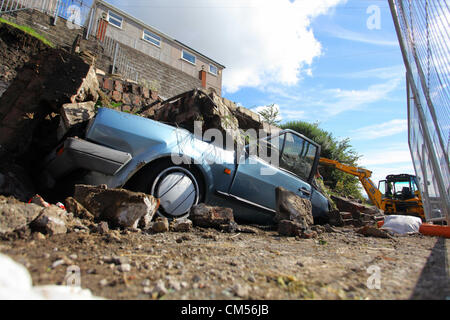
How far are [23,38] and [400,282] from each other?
828 cm

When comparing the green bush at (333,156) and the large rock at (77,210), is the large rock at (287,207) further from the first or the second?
the green bush at (333,156)

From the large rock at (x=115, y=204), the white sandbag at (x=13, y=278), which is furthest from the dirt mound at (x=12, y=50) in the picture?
the white sandbag at (x=13, y=278)

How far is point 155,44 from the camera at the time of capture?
18.5m

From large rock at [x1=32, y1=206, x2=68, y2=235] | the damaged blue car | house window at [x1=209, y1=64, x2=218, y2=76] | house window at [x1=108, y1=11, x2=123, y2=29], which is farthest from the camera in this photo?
house window at [x1=209, y1=64, x2=218, y2=76]

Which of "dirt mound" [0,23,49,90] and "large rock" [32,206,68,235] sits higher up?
"dirt mound" [0,23,49,90]

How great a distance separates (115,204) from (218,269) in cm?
127

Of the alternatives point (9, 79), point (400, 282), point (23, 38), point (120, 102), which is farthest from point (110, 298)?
point (23, 38)

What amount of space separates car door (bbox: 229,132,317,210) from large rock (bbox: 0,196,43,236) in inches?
80.3

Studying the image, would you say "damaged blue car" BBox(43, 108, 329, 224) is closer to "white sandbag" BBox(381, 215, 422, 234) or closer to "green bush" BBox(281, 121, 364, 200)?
"white sandbag" BBox(381, 215, 422, 234)

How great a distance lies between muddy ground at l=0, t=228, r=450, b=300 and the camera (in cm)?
102

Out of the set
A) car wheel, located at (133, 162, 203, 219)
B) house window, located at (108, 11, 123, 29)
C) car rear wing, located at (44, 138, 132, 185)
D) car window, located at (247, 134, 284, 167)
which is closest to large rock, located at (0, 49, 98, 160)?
car rear wing, located at (44, 138, 132, 185)

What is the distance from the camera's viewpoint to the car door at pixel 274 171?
124 inches

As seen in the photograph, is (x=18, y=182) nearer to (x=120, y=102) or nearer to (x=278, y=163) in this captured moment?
(x=278, y=163)

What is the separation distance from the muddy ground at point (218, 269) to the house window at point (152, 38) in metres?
20.2
